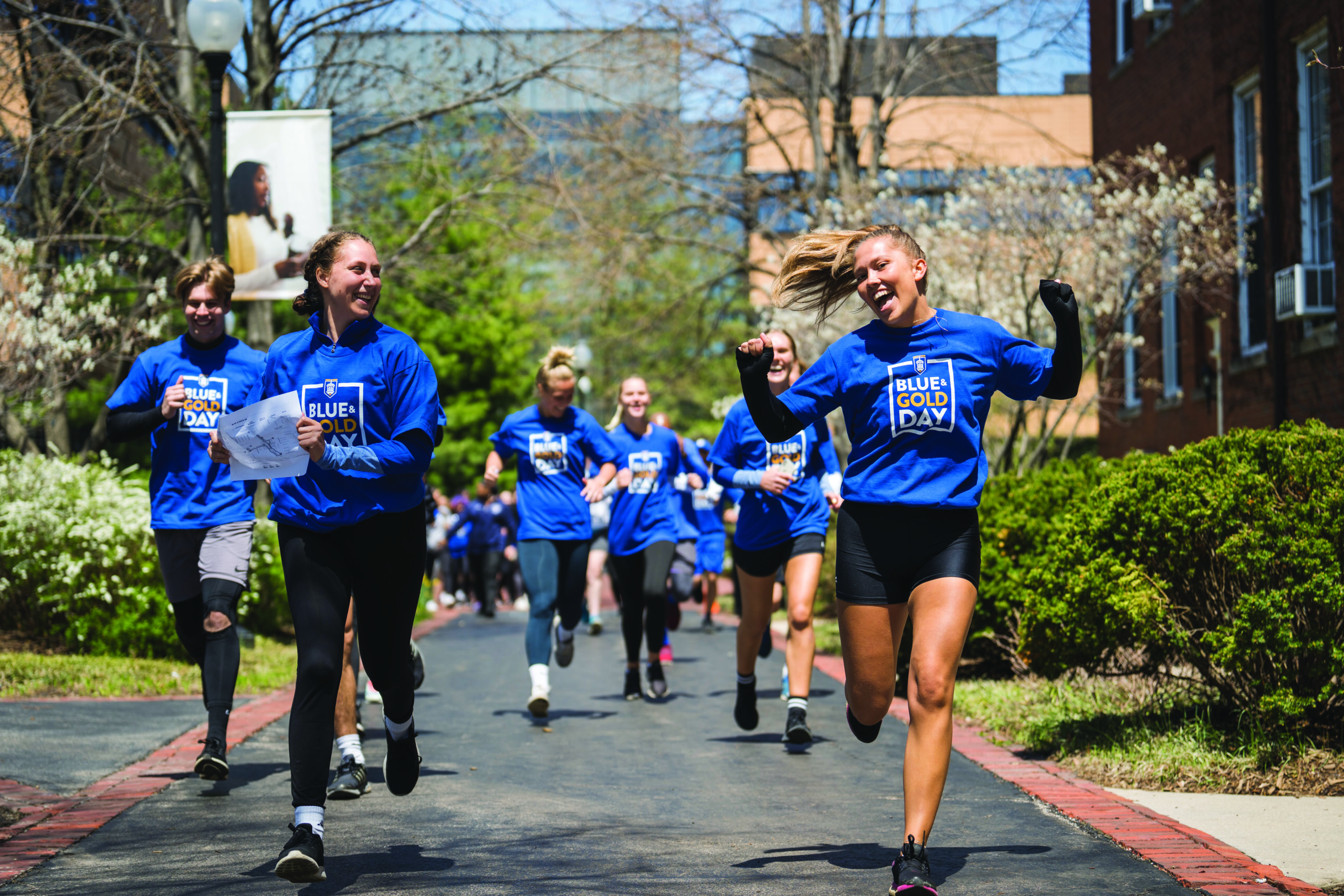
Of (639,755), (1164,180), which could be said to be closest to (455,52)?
(1164,180)

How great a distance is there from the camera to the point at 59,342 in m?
13.7

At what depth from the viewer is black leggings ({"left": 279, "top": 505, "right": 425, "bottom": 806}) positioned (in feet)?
15.1

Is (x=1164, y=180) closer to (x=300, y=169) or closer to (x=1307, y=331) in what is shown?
(x=1307, y=331)

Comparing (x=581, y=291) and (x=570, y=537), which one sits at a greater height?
(x=581, y=291)

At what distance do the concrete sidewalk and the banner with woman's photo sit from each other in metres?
8.17

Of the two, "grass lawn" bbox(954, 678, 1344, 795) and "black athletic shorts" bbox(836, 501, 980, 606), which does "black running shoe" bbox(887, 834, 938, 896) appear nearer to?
"black athletic shorts" bbox(836, 501, 980, 606)

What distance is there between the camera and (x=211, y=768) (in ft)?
19.7

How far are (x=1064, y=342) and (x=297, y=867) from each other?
9.21ft

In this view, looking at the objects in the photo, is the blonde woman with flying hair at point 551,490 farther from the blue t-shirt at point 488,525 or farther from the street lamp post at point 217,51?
the blue t-shirt at point 488,525

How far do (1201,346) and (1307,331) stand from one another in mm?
3297

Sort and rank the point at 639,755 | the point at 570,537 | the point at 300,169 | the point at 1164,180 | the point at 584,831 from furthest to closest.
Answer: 1. the point at 1164,180
2. the point at 300,169
3. the point at 570,537
4. the point at 639,755
5. the point at 584,831

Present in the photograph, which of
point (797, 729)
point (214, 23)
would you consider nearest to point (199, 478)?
point (797, 729)

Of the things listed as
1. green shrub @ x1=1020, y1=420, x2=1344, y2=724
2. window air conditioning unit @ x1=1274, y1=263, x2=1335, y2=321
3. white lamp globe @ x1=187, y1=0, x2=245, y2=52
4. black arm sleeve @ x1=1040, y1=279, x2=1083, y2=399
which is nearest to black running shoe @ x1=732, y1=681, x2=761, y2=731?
green shrub @ x1=1020, y1=420, x2=1344, y2=724

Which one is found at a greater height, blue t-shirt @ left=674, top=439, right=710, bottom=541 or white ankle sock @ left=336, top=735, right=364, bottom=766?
blue t-shirt @ left=674, top=439, right=710, bottom=541
